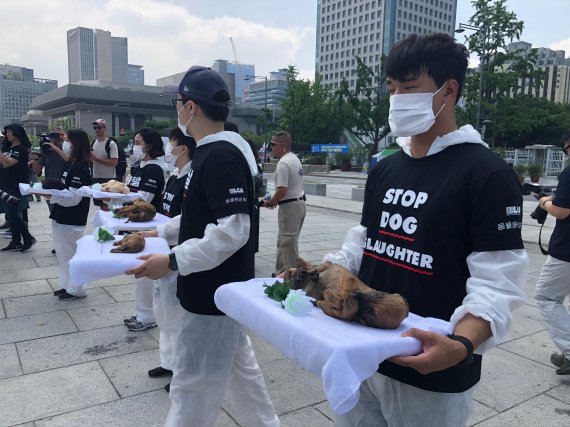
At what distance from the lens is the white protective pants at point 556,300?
3738 millimetres

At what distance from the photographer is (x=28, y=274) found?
250 inches

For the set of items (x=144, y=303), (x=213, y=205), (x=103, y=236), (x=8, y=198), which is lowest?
(x=144, y=303)

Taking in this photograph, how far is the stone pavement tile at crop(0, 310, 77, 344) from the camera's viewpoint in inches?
168

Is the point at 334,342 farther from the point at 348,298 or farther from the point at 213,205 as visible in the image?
the point at 213,205

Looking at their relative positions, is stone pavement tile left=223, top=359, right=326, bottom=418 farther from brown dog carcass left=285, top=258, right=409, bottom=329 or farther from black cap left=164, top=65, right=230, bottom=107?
black cap left=164, top=65, right=230, bottom=107

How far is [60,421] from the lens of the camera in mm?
2924

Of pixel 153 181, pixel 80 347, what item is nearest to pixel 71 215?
pixel 153 181

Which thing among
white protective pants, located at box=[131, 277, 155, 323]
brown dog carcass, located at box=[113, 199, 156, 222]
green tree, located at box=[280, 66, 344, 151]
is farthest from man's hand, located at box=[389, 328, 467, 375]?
green tree, located at box=[280, 66, 344, 151]

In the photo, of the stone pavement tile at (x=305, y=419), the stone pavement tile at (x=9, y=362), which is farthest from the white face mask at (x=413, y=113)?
the stone pavement tile at (x=9, y=362)

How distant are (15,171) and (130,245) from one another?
577cm

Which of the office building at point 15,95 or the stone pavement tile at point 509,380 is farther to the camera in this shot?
the office building at point 15,95

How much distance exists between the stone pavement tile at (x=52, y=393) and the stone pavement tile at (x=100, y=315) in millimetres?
962

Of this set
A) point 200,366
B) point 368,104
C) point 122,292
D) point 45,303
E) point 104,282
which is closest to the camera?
point 200,366

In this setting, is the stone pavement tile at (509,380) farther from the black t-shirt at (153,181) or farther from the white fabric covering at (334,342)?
the black t-shirt at (153,181)
